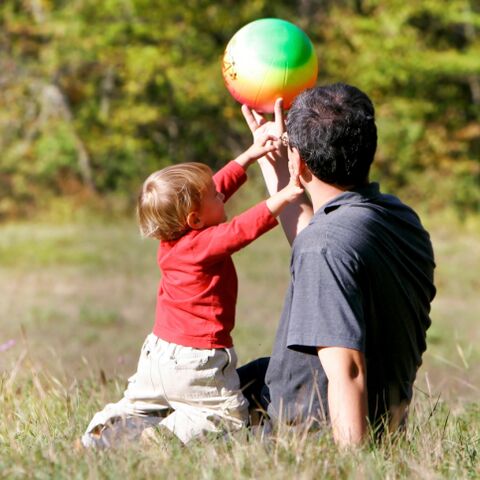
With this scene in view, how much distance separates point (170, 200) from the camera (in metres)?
4.05

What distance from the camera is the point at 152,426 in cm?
384

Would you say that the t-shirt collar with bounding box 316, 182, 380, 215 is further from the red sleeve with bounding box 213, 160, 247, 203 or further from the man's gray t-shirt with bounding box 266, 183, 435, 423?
the red sleeve with bounding box 213, 160, 247, 203

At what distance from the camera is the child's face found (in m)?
4.08

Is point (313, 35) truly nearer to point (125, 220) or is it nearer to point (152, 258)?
point (125, 220)

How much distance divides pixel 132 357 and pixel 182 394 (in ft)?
17.3

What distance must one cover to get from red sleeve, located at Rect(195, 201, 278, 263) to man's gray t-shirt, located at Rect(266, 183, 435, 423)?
0.93ft

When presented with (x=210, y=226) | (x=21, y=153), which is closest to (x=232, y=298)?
(x=210, y=226)

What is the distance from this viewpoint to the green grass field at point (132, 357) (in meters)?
3.13

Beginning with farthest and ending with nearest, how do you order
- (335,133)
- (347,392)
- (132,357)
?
(132,357) → (335,133) → (347,392)

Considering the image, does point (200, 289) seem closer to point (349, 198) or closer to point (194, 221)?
point (194, 221)

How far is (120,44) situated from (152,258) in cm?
958

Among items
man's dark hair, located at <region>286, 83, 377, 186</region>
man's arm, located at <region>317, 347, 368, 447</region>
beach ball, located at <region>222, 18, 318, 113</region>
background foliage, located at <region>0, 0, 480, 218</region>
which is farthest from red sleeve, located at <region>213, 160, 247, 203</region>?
background foliage, located at <region>0, 0, 480, 218</region>

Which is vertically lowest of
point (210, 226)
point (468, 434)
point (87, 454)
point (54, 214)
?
point (54, 214)

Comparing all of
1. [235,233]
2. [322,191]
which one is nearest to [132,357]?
[235,233]
